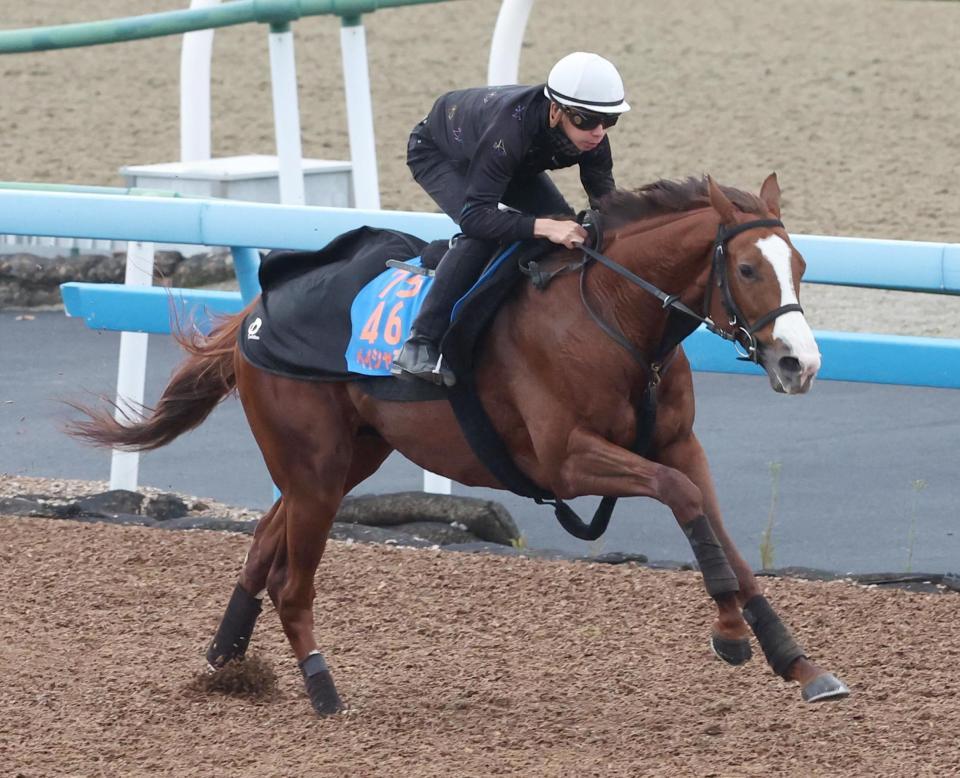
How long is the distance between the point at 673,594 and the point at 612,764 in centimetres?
168

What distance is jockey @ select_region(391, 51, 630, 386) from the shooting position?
14.8 ft

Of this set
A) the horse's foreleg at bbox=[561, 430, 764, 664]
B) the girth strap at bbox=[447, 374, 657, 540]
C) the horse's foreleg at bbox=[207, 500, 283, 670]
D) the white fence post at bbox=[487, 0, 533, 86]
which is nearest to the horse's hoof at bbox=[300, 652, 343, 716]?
the horse's foreleg at bbox=[207, 500, 283, 670]

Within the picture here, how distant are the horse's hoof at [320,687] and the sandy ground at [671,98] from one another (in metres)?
6.43

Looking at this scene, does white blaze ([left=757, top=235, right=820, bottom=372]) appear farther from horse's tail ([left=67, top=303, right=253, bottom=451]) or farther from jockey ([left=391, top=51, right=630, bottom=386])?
horse's tail ([left=67, top=303, right=253, bottom=451])

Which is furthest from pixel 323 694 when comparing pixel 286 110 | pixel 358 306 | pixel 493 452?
pixel 286 110

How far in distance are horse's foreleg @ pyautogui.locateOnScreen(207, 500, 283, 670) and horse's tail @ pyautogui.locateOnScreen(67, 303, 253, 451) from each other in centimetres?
54

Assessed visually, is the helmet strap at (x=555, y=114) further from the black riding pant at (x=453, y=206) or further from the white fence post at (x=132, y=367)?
the white fence post at (x=132, y=367)

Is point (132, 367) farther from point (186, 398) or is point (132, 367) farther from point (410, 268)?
point (410, 268)

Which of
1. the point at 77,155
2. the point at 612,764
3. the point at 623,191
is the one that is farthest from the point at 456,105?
the point at 77,155

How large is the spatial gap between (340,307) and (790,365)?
1551 mm

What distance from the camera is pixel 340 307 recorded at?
→ 512 centimetres

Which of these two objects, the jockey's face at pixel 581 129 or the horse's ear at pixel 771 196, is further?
the jockey's face at pixel 581 129

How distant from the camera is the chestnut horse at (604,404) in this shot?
13.9 ft

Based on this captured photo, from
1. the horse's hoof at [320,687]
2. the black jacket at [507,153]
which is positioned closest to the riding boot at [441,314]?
the black jacket at [507,153]
